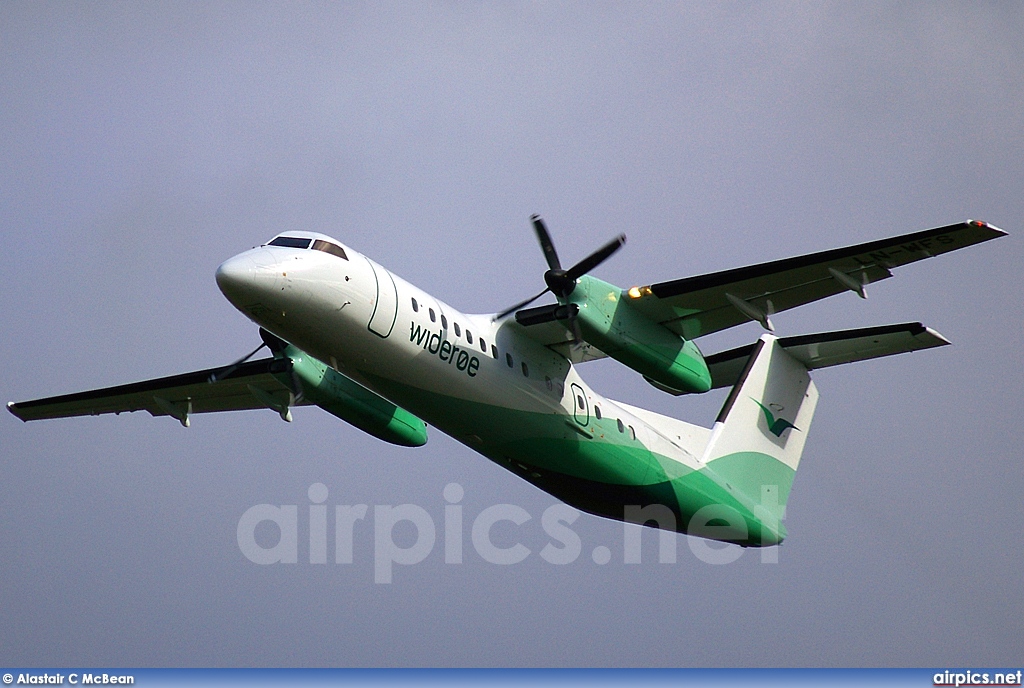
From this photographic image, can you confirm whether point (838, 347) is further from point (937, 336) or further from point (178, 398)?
point (178, 398)

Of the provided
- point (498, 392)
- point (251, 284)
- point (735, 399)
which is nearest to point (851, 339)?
point (735, 399)

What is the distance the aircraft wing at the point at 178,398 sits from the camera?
55.6 feet

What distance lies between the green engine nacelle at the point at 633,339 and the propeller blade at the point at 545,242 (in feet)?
1.50

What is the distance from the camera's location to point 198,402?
17.9 m

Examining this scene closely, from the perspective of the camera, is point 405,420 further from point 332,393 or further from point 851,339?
point 851,339

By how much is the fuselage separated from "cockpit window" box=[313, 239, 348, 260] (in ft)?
0.05

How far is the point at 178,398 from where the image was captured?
57.5 ft

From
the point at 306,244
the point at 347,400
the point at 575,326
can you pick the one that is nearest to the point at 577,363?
the point at 575,326

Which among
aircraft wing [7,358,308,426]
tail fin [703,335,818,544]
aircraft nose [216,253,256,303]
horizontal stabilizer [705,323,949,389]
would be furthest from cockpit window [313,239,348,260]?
horizontal stabilizer [705,323,949,389]

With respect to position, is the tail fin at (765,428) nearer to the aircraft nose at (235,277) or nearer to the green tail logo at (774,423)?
the green tail logo at (774,423)

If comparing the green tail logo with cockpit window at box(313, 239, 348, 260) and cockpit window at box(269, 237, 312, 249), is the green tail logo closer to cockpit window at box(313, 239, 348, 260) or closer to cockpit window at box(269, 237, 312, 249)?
cockpit window at box(313, 239, 348, 260)

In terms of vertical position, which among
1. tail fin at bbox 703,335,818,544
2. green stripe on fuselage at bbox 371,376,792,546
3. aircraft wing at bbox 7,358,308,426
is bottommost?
green stripe on fuselage at bbox 371,376,792,546

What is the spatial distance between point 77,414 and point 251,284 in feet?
23.7

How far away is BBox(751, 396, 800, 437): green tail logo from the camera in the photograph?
1705 cm
